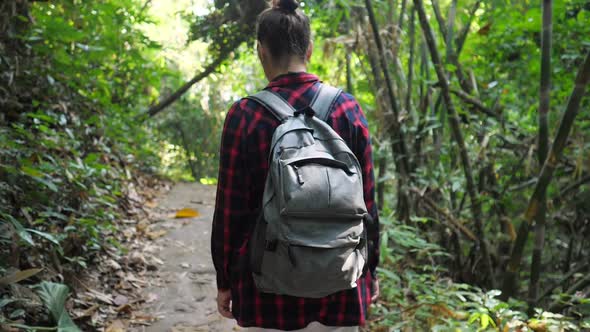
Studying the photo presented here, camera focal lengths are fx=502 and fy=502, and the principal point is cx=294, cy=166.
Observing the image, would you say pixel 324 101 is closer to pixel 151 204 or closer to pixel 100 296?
pixel 100 296

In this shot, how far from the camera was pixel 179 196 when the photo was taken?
702cm

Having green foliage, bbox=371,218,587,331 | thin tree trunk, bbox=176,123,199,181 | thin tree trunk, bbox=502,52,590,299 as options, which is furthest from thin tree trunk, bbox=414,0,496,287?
thin tree trunk, bbox=176,123,199,181

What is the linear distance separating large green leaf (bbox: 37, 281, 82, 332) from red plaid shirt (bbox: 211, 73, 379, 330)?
1.11 meters

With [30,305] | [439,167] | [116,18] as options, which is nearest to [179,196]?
[116,18]

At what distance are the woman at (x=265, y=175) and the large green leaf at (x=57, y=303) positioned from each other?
112 centimetres

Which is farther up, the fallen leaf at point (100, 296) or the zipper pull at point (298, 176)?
the zipper pull at point (298, 176)

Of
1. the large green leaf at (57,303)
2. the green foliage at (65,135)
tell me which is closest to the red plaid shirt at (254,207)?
the large green leaf at (57,303)

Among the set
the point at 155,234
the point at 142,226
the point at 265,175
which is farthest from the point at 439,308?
the point at 142,226

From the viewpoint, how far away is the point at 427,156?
4422mm

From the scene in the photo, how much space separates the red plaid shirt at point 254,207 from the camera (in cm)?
162

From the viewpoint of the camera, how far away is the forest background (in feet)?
9.08

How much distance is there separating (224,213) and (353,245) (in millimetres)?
456

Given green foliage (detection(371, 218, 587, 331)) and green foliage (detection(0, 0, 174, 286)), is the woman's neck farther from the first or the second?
green foliage (detection(0, 0, 174, 286))

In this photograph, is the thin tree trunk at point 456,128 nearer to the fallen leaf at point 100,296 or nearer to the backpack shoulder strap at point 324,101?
the backpack shoulder strap at point 324,101
